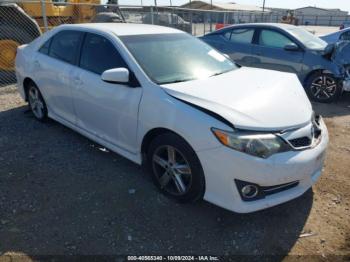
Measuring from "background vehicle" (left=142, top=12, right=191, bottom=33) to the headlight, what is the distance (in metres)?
10.4

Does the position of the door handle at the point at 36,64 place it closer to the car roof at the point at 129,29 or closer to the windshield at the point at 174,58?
the car roof at the point at 129,29

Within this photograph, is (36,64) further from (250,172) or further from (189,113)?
(250,172)

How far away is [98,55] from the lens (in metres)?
3.96

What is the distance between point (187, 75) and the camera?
3.56 meters

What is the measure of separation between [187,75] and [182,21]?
12367 millimetres

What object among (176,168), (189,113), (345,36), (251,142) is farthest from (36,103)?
(345,36)

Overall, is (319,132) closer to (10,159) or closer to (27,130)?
(10,159)

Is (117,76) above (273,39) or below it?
above

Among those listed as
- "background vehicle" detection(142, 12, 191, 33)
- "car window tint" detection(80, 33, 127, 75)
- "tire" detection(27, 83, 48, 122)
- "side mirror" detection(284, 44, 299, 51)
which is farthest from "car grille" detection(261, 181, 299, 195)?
"background vehicle" detection(142, 12, 191, 33)

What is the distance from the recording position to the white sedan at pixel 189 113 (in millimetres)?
2736

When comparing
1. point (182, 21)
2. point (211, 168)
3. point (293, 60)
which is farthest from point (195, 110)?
point (182, 21)

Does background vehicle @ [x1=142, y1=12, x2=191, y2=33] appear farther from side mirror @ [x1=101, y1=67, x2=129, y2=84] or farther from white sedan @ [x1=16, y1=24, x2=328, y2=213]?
side mirror @ [x1=101, y1=67, x2=129, y2=84]

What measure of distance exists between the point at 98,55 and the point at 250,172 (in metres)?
2.30

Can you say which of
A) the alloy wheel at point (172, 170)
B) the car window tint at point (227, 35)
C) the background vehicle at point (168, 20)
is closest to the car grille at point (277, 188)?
the alloy wheel at point (172, 170)
